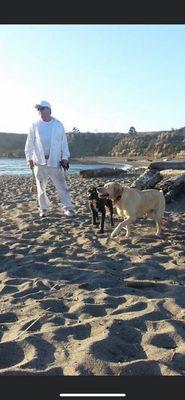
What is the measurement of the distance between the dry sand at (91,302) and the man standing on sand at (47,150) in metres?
1.44

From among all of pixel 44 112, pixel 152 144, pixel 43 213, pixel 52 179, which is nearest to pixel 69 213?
pixel 43 213

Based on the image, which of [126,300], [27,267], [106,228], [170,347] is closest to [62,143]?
[106,228]

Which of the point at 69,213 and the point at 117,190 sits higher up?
the point at 117,190

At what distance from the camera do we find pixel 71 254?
6.75 meters

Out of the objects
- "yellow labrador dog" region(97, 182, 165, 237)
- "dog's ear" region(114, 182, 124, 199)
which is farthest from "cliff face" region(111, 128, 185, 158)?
"dog's ear" region(114, 182, 124, 199)

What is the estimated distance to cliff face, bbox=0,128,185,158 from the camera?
165 ft

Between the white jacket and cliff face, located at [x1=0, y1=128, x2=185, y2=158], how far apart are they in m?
35.2

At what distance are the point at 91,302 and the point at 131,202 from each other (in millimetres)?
3235

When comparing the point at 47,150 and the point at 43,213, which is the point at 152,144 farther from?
the point at 47,150

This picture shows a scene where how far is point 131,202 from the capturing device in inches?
307

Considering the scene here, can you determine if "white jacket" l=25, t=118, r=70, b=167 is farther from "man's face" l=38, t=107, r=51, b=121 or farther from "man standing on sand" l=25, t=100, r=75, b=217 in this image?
"man's face" l=38, t=107, r=51, b=121

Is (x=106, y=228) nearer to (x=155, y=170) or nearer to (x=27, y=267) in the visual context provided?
(x=27, y=267)
